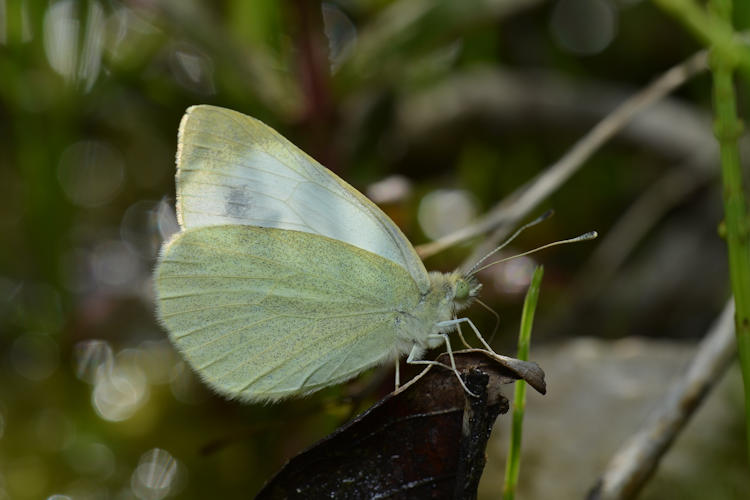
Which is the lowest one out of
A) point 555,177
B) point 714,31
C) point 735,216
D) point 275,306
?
point 275,306

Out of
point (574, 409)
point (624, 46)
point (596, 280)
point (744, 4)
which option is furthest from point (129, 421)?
point (624, 46)

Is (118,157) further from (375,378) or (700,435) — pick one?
(700,435)

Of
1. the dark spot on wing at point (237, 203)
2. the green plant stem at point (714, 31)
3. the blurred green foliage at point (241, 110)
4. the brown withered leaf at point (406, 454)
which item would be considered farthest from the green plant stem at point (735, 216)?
the dark spot on wing at point (237, 203)

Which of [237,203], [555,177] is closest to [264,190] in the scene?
[237,203]

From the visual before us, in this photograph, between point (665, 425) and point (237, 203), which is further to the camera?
point (237, 203)

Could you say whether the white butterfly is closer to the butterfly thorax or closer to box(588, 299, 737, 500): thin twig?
the butterfly thorax

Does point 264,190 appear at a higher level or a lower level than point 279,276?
higher

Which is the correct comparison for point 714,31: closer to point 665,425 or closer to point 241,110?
point 665,425

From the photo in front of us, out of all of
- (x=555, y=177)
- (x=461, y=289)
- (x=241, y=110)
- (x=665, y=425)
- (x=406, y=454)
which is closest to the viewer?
(x=406, y=454)
